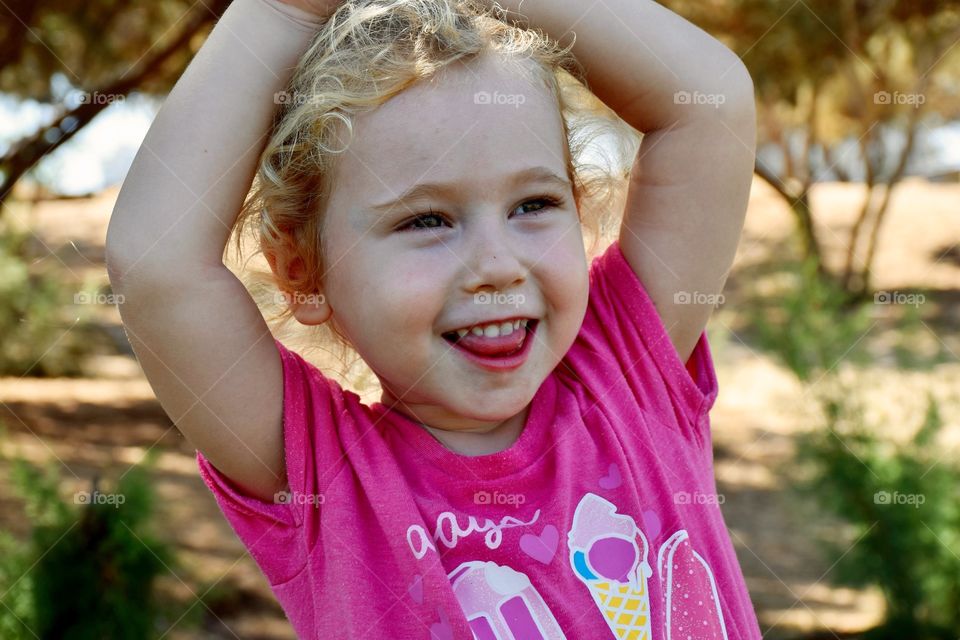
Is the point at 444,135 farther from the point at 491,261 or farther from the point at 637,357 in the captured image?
the point at 637,357

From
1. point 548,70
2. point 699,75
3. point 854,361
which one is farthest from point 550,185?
point 854,361

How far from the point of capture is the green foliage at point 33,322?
20.5ft

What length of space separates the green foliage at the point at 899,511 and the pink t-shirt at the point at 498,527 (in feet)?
7.18

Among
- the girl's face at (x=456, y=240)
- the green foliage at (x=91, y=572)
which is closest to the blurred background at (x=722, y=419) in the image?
the green foliage at (x=91, y=572)

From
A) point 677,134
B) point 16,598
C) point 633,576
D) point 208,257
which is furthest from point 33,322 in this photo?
point 633,576

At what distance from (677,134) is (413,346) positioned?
1.62 feet

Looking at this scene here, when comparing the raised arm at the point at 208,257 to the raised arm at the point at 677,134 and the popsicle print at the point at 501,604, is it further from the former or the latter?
the raised arm at the point at 677,134

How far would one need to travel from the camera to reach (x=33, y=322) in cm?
629

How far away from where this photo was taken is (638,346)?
1.40m

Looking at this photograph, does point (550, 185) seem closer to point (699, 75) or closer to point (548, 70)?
point (548, 70)

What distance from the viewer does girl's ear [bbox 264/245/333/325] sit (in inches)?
53.9

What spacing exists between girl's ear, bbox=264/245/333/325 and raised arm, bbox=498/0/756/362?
43 centimetres

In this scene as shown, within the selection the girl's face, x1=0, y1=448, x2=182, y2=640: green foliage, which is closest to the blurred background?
x1=0, y1=448, x2=182, y2=640: green foliage

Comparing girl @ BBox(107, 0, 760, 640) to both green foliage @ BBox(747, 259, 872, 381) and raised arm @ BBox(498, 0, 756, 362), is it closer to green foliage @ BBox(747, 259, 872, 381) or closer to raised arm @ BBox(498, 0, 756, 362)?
raised arm @ BBox(498, 0, 756, 362)
